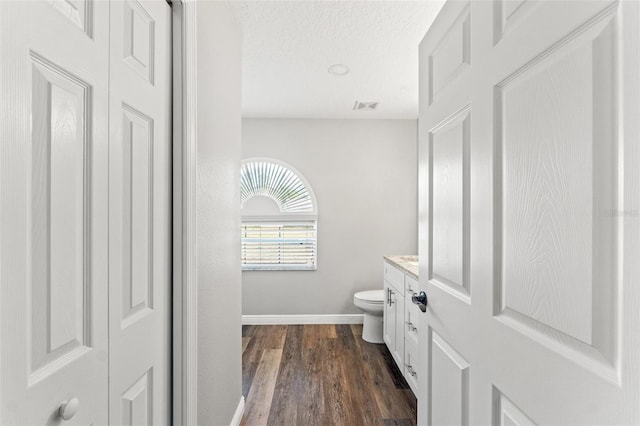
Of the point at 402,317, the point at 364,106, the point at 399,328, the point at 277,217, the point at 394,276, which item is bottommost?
the point at 399,328

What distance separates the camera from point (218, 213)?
164 centimetres

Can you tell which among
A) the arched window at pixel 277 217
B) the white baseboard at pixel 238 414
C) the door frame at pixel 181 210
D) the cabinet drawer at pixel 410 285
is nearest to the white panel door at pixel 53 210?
the door frame at pixel 181 210

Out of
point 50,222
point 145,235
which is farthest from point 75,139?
point 145,235

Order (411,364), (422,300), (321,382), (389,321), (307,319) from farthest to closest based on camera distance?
(307,319), (389,321), (321,382), (411,364), (422,300)

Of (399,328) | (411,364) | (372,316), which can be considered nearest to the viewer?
(411,364)

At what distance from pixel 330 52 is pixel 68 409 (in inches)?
94.7

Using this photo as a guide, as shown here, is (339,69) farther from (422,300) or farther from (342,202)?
(422,300)

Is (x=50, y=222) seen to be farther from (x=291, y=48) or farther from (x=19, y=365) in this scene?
(x=291, y=48)

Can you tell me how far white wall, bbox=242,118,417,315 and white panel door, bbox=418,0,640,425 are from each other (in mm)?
2868

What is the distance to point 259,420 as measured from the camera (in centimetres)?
209

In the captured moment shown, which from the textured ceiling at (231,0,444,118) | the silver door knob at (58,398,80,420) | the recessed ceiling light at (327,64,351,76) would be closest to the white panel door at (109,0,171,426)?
the silver door knob at (58,398,80,420)

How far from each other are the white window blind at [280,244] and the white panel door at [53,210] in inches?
A: 129

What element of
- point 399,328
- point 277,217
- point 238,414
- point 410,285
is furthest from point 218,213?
point 277,217

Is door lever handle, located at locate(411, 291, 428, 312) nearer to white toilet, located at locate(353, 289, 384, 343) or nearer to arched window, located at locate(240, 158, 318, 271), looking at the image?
white toilet, located at locate(353, 289, 384, 343)
